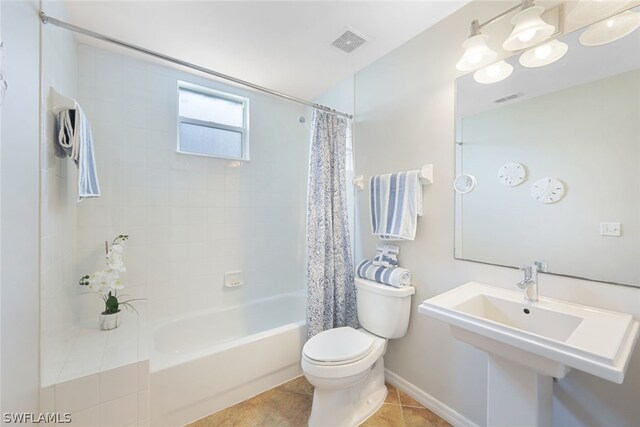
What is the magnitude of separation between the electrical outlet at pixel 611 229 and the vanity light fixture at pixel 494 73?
0.83m

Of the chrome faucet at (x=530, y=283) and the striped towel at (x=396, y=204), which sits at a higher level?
the striped towel at (x=396, y=204)

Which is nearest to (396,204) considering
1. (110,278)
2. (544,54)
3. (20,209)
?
(544,54)

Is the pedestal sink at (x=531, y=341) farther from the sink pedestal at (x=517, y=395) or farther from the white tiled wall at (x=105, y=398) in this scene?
the white tiled wall at (x=105, y=398)

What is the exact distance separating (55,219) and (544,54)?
2.52 m

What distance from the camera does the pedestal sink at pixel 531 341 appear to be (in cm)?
78

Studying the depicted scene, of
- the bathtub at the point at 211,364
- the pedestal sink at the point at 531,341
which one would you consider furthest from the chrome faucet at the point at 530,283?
the bathtub at the point at 211,364

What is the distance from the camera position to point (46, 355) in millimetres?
1145

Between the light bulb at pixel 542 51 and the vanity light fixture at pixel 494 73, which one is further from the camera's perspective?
the vanity light fixture at pixel 494 73

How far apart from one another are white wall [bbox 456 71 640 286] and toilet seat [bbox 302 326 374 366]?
2.62ft

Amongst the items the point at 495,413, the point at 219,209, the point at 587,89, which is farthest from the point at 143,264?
the point at 587,89

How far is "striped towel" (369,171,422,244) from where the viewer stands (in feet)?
5.38

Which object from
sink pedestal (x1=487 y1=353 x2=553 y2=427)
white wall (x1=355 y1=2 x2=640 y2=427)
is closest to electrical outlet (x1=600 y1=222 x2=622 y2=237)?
white wall (x1=355 y1=2 x2=640 y2=427)

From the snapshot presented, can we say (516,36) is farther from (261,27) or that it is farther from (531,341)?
(261,27)

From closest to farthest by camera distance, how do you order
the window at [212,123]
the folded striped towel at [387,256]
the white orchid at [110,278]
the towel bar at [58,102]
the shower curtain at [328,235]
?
the towel bar at [58,102]
the white orchid at [110,278]
the folded striped towel at [387,256]
the shower curtain at [328,235]
the window at [212,123]
